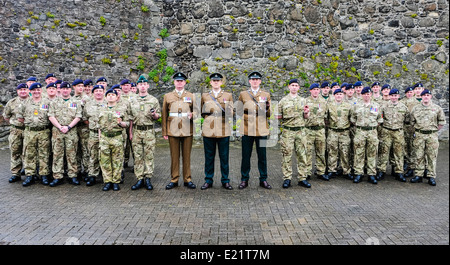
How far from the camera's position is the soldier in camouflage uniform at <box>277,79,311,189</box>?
20.0ft

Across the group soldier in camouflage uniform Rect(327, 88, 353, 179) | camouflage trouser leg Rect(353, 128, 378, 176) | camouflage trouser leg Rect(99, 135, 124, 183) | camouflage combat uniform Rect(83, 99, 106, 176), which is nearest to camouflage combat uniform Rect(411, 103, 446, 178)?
camouflage trouser leg Rect(353, 128, 378, 176)

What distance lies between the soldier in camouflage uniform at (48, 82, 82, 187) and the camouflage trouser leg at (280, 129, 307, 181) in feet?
13.9

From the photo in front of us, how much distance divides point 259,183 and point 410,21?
9.48m

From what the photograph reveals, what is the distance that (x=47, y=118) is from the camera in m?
6.14

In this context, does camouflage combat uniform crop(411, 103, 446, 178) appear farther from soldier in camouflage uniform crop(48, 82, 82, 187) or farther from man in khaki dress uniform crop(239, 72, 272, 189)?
soldier in camouflage uniform crop(48, 82, 82, 187)

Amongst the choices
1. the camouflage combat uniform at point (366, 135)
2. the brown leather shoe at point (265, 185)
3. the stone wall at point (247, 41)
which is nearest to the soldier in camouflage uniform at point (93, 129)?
the brown leather shoe at point (265, 185)

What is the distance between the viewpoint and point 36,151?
6.24m

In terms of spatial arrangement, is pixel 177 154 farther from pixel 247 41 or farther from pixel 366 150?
pixel 247 41

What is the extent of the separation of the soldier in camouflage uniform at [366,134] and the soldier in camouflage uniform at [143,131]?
4.34 metres

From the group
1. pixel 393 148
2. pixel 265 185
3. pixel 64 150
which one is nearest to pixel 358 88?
pixel 393 148

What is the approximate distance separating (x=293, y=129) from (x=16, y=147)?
5.79 m

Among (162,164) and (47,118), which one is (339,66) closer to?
(162,164)

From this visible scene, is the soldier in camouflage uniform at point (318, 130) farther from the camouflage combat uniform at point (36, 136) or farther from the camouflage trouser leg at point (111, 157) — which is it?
the camouflage combat uniform at point (36, 136)

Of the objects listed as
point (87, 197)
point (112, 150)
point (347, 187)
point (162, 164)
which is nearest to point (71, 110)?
point (112, 150)
